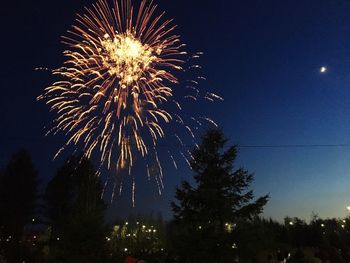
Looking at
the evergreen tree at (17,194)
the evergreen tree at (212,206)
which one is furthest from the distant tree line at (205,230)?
the evergreen tree at (17,194)

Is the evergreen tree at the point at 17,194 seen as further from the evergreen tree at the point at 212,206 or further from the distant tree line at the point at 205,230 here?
the evergreen tree at the point at 212,206

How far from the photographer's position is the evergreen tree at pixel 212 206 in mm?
18719

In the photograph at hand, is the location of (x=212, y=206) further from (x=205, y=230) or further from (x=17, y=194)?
(x=17, y=194)

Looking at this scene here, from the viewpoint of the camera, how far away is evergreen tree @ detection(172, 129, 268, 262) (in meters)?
18.7

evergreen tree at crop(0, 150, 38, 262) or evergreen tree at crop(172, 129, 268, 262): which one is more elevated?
evergreen tree at crop(0, 150, 38, 262)

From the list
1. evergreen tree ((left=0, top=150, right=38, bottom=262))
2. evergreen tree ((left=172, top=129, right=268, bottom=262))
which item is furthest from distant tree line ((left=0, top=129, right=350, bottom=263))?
evergreen tree ((left=0, top=150, right=38, bottom=262))

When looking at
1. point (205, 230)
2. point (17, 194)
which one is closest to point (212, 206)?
point (205, 230)

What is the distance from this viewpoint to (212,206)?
19781 mm

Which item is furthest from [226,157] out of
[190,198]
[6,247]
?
[6,247]

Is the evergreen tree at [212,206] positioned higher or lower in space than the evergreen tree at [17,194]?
lower

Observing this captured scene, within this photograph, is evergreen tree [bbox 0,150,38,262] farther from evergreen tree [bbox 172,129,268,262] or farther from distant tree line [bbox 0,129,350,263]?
evergreen tree [bbox 172,129,268,262]

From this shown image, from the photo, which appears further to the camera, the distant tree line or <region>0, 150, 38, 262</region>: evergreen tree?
<region>0, 150, 38, 262</region>: evergreen tree

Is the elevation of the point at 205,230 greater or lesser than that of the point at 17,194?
lesser

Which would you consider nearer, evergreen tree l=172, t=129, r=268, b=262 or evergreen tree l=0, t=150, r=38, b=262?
evergreen tree l=172, t=129, r=268, b=262
